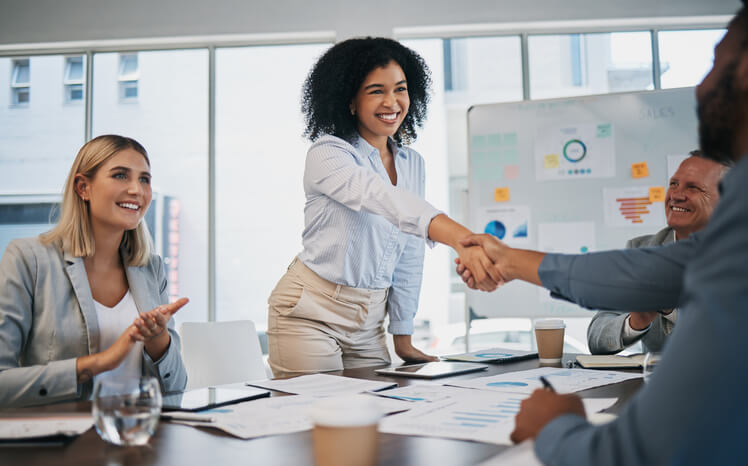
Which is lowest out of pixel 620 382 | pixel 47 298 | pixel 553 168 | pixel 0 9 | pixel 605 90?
pixel 620 382

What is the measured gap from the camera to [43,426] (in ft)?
3.40

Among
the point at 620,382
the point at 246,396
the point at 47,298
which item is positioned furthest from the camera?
the point at 47,298

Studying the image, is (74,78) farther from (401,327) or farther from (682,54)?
(682,54)

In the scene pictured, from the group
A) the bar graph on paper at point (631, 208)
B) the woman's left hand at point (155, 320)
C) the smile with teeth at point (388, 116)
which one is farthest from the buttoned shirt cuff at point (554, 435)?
the bar graph on paper at point (631, 208)

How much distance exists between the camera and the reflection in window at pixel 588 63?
15.6 feet

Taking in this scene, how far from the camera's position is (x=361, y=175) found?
198cm

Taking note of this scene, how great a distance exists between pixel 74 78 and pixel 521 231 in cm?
366

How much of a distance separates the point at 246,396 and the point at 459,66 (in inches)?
159

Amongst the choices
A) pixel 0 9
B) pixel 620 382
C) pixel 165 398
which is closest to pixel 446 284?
pixel 620 382

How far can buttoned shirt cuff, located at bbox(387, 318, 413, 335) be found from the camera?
2186 millimetres

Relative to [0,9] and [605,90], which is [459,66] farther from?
[0,9]

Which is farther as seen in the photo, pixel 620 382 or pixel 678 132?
pixel 678 132

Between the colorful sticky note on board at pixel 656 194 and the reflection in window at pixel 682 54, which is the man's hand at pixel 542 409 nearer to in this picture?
the colorful sticky note on board at pixel 656 194

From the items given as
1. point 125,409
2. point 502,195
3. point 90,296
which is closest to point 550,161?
point 502,195
